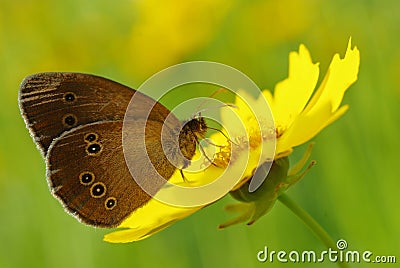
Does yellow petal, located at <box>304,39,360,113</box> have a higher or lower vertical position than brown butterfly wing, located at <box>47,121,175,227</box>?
higher

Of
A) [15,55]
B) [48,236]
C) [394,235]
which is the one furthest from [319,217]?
[15,55]

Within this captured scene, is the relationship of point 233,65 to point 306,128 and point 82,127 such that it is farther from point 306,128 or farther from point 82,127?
point 306,128

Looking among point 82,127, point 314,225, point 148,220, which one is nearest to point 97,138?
point 82,127

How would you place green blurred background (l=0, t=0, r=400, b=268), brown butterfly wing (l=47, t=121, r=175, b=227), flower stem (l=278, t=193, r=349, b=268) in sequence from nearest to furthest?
flower stem (l=278, t=193, r=349, b=268) < brown butterfly wing (l=47, t=121, r=175, b=227) < green blurred background (l=0, t=0, r=400, b=268)

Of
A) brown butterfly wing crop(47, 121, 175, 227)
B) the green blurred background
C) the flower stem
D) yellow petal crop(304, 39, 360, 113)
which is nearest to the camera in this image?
the flower stem

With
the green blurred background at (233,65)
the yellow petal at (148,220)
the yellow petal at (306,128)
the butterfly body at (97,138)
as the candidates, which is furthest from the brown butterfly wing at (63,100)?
the green blurred background at (233,65)


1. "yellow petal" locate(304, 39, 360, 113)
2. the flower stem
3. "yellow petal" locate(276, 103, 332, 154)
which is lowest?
the flower stem

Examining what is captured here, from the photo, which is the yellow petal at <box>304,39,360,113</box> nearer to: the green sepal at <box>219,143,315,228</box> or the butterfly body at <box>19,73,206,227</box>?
the green sepal at <box>219,143,315,228</box>

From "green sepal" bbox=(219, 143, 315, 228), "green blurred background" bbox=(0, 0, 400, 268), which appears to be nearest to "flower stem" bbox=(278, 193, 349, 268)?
"green sepal" bbox=(219, 143, 315, 228)
